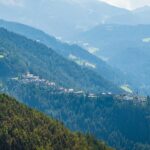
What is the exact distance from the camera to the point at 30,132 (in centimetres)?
17512

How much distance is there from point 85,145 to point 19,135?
3122 centimetres

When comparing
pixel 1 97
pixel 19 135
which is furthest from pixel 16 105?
pixel 19 135

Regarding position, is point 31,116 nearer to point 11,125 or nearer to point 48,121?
point 48,121

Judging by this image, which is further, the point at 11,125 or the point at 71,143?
the point at 71,143

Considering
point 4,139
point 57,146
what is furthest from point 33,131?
point 4,139

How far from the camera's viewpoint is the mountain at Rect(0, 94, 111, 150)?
163625 millimetres

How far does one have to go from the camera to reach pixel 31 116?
624ft

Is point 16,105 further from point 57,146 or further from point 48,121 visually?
point 57,146

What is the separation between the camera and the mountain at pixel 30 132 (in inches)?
6442

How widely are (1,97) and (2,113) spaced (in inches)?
709

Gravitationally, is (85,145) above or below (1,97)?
below

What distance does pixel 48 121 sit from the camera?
636 feet

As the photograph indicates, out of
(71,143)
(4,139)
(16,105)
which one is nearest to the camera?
(4,139)

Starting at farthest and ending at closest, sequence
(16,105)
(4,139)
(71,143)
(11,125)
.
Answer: (16,105) → (71,143) → (11,125) → (4,139)
